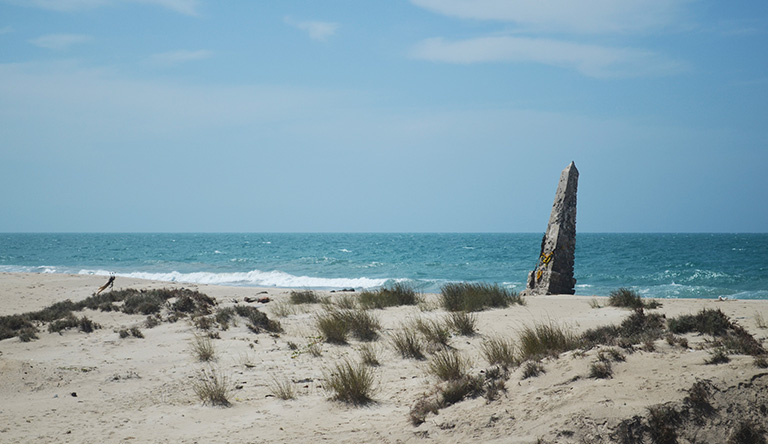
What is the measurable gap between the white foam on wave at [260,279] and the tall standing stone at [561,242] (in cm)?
1577

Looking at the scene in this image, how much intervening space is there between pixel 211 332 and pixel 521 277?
2507 centimetres

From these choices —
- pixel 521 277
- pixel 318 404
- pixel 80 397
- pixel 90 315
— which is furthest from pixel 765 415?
pixel 521 277

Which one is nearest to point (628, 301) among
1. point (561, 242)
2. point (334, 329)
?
point (561, 242)

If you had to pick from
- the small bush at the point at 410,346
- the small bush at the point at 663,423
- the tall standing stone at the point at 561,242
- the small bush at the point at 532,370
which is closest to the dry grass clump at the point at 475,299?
→ the tall standing stone at the point at 561,242

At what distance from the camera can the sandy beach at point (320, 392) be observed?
4.40 meters

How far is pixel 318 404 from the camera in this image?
5859 millimetres

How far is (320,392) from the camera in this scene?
6340 mm

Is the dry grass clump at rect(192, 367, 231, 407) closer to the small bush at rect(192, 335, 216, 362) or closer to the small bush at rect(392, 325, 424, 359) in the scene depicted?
the small bush at rect(192, 335, 216, 362)

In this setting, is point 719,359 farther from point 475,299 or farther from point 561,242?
point 561,242

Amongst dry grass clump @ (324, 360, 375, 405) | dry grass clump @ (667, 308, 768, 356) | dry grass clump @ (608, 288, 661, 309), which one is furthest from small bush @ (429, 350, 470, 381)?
dry grass clump @ (608, 288, 661, 309)

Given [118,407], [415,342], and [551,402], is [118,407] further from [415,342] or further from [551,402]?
[551,402]

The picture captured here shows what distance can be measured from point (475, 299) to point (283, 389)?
6261mm

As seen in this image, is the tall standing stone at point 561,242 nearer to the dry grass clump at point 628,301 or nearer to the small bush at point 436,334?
the dry grass clump at point 628,301

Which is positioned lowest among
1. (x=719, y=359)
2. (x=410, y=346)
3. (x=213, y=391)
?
(x=213, y=391)
